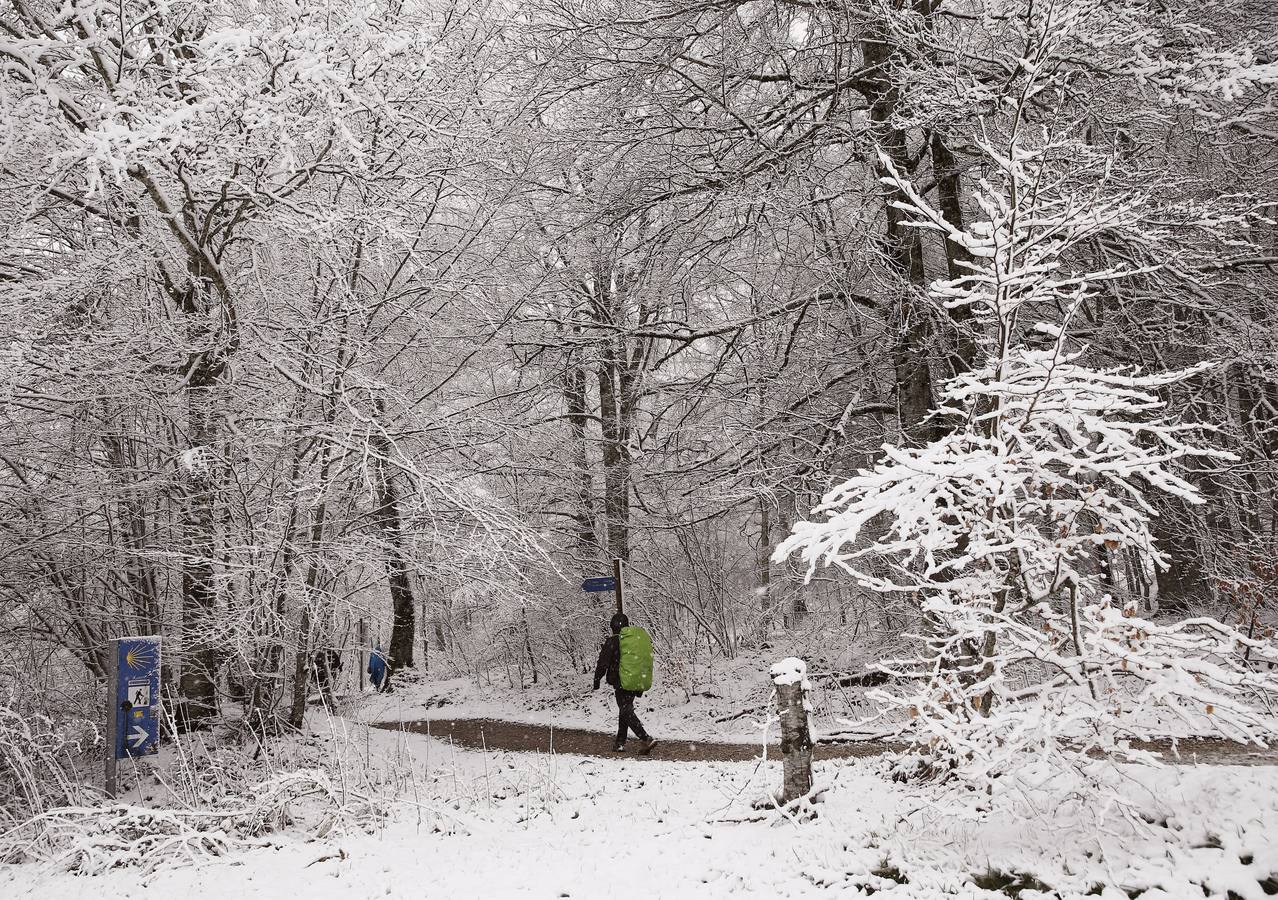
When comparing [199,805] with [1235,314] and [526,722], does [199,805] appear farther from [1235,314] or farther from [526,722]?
[1235,314]

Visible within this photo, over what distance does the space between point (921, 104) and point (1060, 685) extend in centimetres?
537

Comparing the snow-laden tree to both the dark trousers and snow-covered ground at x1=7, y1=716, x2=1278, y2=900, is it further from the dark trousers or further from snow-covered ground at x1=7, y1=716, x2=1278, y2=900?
the dark trousers

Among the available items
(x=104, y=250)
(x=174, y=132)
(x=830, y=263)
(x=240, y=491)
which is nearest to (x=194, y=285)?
(x=104, y=250)

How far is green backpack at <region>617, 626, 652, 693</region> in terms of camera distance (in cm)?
1007

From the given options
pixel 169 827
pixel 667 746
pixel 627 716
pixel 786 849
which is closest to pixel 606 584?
pixel 627 716

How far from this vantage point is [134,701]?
22.9ft

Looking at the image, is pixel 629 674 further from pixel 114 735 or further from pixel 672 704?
pixel 114 735

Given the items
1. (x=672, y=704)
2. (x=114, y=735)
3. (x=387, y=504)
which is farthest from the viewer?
(x=672, y=704)

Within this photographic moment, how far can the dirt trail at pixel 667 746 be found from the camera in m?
6.59

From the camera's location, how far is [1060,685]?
4.47 metres

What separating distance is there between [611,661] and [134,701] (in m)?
5.29

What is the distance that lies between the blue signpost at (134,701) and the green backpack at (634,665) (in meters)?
5.06

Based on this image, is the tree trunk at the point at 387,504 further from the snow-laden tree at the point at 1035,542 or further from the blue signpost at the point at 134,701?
the snow-laden tree at the point at 1035,542

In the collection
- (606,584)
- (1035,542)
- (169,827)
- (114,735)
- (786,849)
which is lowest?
(169,827)
